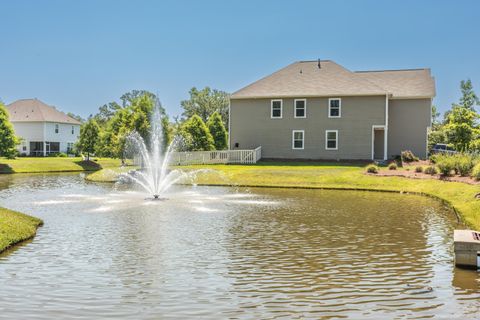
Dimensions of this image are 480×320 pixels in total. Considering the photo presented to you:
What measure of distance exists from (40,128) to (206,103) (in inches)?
1211

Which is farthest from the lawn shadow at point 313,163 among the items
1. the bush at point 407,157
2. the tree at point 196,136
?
the tree at point 196,136

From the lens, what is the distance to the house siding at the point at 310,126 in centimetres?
4422

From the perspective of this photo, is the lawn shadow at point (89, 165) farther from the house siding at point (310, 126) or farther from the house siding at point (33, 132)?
the house siding at point (310, 126)

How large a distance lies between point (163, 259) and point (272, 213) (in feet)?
29.0

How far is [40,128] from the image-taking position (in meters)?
Answer: 76.1

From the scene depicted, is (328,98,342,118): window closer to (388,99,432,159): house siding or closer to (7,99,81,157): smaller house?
(388,99,432,159): house siding

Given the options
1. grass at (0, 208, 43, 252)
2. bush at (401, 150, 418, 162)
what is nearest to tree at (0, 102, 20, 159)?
bush at (401, 150, 418, 162)

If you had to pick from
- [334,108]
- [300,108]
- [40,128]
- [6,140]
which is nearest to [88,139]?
[6,140]

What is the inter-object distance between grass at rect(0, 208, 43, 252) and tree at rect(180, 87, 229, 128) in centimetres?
7882

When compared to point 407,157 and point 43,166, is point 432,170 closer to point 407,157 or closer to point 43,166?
point 407,157

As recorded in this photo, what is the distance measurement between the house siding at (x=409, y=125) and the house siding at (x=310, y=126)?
262cm

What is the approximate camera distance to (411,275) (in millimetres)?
10883

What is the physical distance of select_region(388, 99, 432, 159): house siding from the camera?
44.7 m

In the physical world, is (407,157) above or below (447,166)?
above
